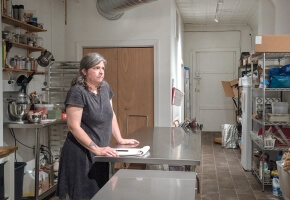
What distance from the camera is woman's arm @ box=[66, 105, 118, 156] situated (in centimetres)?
225

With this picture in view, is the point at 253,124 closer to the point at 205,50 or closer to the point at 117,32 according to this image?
the point at 117,32

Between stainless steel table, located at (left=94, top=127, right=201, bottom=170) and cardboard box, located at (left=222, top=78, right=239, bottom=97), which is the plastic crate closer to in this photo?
stainless steel table, located at (left=94, top=127, right=201, bottom=170)

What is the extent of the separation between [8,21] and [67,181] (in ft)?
6.88

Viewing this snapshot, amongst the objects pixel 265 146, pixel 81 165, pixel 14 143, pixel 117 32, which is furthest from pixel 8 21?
pixel 265 146

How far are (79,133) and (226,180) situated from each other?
9.95 ft

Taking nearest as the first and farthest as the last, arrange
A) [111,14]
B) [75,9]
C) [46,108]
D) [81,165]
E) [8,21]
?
[81,165], [8,21], [46,108], [111,14], [75,9]

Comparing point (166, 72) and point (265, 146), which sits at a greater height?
point (166, 72)

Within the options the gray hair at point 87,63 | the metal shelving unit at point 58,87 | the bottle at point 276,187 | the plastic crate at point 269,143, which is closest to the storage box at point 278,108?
the plastic crate at point 269,143

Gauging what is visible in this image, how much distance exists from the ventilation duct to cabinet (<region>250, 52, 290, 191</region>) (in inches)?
66.3

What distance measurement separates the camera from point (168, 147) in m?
2.62

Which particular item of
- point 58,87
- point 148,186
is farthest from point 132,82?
point 148,186

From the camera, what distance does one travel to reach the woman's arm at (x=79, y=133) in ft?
7.39

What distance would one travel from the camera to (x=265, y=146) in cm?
421

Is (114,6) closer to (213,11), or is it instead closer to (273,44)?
(273,44)
